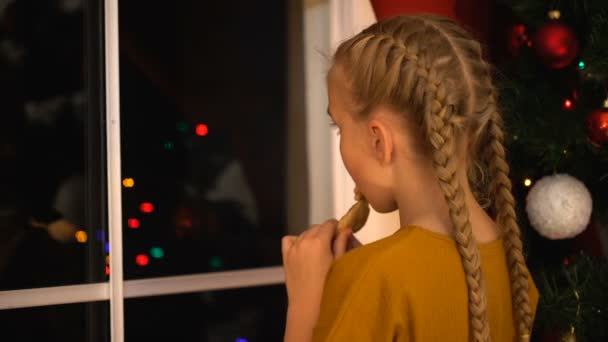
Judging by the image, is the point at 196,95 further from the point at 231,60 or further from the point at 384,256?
the point at 384,256

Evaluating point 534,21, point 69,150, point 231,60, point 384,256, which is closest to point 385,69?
point 384,256

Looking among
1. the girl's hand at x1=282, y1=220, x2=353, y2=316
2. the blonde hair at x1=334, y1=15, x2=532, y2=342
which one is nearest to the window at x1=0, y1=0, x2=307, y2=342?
the girl's hand at x1=282, y1=220, x2=353, y2=316

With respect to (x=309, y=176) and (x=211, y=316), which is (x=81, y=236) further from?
(x=309, y=176)

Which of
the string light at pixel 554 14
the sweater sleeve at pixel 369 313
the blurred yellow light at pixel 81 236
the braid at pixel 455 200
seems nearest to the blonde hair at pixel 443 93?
the braid at pixel 455 200

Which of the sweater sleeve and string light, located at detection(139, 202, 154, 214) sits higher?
the sweater sleeve

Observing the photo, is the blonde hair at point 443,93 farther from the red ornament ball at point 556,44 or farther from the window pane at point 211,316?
the window pane at point 211,316

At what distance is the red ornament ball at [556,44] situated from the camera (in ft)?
5.46

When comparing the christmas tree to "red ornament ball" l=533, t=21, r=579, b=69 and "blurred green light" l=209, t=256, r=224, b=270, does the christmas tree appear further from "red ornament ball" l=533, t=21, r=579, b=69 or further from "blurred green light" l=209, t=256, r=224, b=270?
"blurred green light" l=209, t=256, r=224, b=270

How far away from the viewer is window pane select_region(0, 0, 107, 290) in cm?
181

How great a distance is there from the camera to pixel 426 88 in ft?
3.36

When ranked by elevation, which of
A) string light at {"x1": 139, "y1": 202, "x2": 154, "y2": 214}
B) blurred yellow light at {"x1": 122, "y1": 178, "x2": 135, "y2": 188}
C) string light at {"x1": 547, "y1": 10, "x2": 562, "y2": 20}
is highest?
string light at {"x1": 547, "y1": 10, "x2": 562, "y2": 20}

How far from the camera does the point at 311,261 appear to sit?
3.68ft

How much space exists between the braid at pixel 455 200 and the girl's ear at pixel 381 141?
6 centimetres

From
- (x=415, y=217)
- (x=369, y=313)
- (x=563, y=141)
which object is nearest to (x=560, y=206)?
(x=563, y=141)
